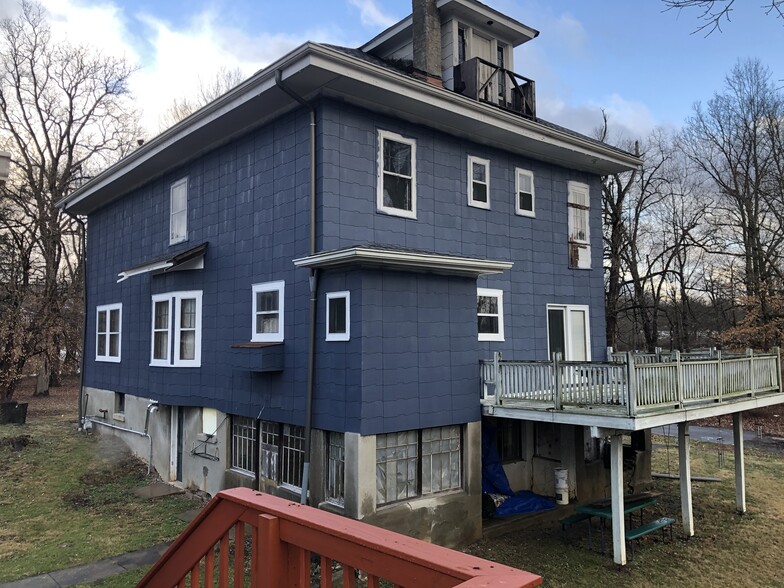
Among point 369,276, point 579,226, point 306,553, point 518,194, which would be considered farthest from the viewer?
point 579,226

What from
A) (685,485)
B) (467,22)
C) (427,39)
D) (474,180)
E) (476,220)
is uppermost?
(467,22)

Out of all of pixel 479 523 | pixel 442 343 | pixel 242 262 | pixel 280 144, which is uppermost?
pixel 280 144

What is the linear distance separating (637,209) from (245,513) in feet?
111

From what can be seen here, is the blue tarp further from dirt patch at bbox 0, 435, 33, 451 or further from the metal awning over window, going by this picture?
dirt patch at bbox 0, 435, 33, 451

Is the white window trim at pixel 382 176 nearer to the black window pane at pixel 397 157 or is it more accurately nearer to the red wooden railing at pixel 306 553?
the black window pane at pixel 397 157

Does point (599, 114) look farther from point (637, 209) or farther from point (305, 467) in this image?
point (305, 467)

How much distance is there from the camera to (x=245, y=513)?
2.90 m

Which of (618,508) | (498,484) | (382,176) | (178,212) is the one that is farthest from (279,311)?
(618,508)

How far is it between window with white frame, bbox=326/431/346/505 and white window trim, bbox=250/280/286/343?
2.25m

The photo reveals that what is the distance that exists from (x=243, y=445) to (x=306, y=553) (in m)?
9.92

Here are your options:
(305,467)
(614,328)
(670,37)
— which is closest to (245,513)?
(670,37)

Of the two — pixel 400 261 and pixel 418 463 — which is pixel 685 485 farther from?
pixel 400 261

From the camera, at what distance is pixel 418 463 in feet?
32.4

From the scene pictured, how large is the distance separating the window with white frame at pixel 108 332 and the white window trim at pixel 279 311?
7.06m
